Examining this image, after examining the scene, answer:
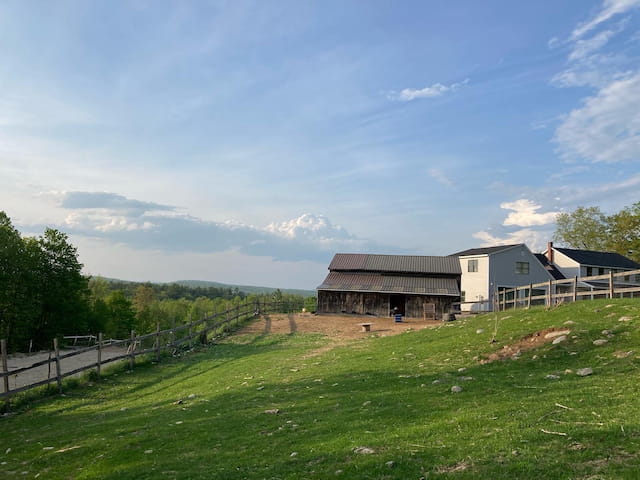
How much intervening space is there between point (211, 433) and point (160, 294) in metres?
190

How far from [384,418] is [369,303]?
3934cm

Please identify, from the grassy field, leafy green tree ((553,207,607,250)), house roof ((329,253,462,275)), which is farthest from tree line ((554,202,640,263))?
the grassy field

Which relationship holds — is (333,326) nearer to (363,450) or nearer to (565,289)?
(565,289)

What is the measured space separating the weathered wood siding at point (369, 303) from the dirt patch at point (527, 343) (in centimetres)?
3151

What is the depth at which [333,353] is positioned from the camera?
21641mm

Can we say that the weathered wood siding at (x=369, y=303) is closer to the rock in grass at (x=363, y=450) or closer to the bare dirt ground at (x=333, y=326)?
the bare dirt ground at (x=333, y=326)

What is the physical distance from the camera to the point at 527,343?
1460 centimetres

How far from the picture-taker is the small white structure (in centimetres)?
4525

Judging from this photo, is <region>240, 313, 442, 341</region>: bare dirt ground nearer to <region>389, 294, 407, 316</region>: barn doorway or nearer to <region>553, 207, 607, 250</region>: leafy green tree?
<region>389, 294, 407, 316</region>: barn doorway

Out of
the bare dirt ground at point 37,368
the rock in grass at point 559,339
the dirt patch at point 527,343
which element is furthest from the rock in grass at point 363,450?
the bare dirt ground at point 37,368

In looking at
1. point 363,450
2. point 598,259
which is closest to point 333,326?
point 363,450

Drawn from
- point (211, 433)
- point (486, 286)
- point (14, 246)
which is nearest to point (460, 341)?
point (211, 433)

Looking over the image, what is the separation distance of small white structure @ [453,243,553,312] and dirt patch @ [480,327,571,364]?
98.4 feet

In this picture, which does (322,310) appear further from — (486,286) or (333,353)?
(333,353)
